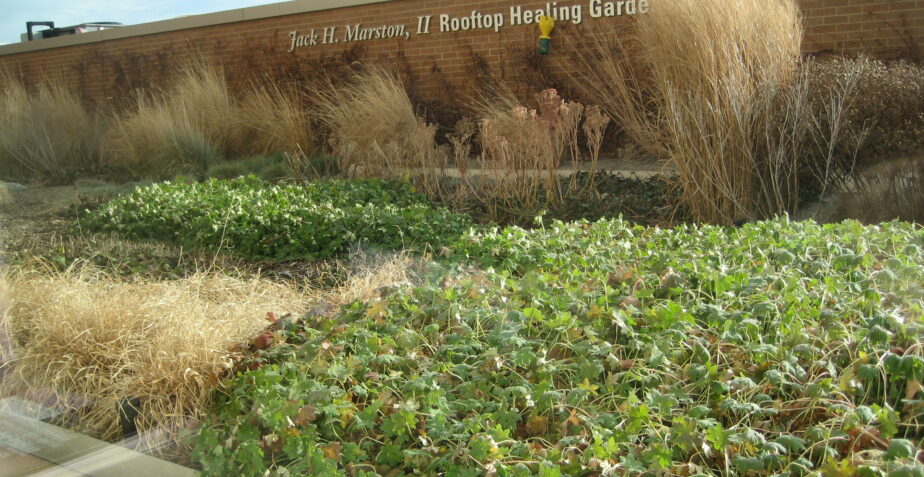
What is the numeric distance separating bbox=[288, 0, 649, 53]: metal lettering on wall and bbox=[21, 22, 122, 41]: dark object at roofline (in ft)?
20.3

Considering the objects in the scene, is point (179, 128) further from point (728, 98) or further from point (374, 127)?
point (728, 98)

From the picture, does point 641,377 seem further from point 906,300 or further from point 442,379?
point 906,300

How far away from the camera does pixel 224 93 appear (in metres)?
9.46

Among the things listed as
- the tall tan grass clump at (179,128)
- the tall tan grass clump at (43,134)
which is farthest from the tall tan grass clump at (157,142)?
the tall tan grass clump at (43,134)

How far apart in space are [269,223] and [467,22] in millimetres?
6862

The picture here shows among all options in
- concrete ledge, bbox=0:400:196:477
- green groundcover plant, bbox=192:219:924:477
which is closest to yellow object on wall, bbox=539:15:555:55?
green groundcover plant, bbox=192:219:924:477

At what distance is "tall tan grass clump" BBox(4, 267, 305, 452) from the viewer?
3.45 metres

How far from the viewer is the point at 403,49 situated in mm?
12492

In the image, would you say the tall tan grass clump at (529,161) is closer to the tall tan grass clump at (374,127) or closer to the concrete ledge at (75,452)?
the tall tan grass clump at (374,127)

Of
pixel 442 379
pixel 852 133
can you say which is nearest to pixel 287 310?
pixel 442 379

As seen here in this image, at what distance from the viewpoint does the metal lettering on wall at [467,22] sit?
10.9 meters

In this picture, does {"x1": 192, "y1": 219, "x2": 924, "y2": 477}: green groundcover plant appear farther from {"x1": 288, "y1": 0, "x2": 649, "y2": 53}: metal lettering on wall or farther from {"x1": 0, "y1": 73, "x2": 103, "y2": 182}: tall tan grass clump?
{"x1": 288, "y1": 0, "x2": 649, "y2": 53}: metal lettering on wall

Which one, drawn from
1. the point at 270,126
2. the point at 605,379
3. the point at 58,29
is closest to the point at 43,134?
the point at 58,29

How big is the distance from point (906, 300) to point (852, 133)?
330 cm
